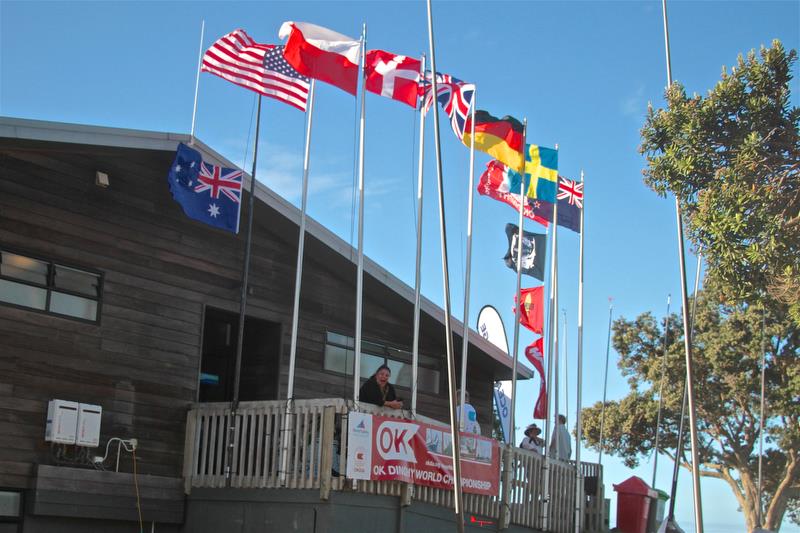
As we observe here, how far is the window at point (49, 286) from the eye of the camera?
13.9 metres

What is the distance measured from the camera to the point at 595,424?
133 ft

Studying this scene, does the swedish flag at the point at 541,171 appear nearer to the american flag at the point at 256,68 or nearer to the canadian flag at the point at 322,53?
the canadian flag at the point at 322,53

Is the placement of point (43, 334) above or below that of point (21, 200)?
below

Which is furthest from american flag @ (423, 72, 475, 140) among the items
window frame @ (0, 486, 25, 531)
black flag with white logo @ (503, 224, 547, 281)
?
window frame @ (0, 486, 25, 531)

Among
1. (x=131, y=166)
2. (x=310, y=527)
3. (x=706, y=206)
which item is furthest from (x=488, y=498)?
(x=131, y=166)

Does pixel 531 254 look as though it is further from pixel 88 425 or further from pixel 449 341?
pixel 88 425

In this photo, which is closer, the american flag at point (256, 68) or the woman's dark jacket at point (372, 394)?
the woman's dark jacket at point (372, 394)

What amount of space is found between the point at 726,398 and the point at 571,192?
735 inches

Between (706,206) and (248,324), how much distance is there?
811 cm

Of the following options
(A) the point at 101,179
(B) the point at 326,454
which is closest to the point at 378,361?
(B) the point at 326,454

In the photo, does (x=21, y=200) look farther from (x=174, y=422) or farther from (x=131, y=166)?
(x=174, y=422)

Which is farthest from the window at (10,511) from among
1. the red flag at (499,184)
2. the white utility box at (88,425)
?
the red flag at (499,184)

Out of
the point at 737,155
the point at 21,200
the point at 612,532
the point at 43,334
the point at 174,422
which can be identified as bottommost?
the point at 612,532

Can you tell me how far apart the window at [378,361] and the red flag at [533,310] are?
2.10 metres
